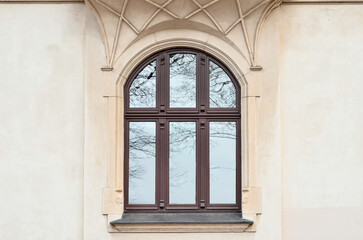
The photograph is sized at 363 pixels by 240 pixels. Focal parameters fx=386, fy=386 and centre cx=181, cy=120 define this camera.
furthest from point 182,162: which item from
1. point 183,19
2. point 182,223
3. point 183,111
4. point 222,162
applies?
point 183,19

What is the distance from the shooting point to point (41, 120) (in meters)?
6.25

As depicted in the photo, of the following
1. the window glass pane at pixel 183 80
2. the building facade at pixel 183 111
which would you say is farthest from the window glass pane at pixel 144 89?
the window glass pane at pixel 183 80

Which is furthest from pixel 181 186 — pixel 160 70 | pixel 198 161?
pixel 160 70

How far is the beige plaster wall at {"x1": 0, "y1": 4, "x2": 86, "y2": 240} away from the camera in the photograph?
6199 millimetres

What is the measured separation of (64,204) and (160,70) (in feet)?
8.76

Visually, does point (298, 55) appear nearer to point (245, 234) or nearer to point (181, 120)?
→ point (181, 120)

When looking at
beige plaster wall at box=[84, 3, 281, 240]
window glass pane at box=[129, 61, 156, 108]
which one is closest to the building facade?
beige plaster wall at box=[84, 3, 281, 240]

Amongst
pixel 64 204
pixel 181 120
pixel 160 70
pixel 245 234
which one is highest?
pixel 160 70

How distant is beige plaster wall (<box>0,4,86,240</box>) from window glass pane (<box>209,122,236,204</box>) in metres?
2.13

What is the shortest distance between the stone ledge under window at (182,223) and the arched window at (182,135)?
0.72ft

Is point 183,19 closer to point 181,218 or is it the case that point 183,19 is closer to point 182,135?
point 182,135

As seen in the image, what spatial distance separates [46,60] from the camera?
632cm

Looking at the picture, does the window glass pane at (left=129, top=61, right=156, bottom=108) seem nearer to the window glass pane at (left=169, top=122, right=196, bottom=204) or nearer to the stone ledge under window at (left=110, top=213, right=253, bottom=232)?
the window glass pane at (left=169, top=122, right=196, bottom=204)

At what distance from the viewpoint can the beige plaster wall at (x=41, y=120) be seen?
6.20 metres
